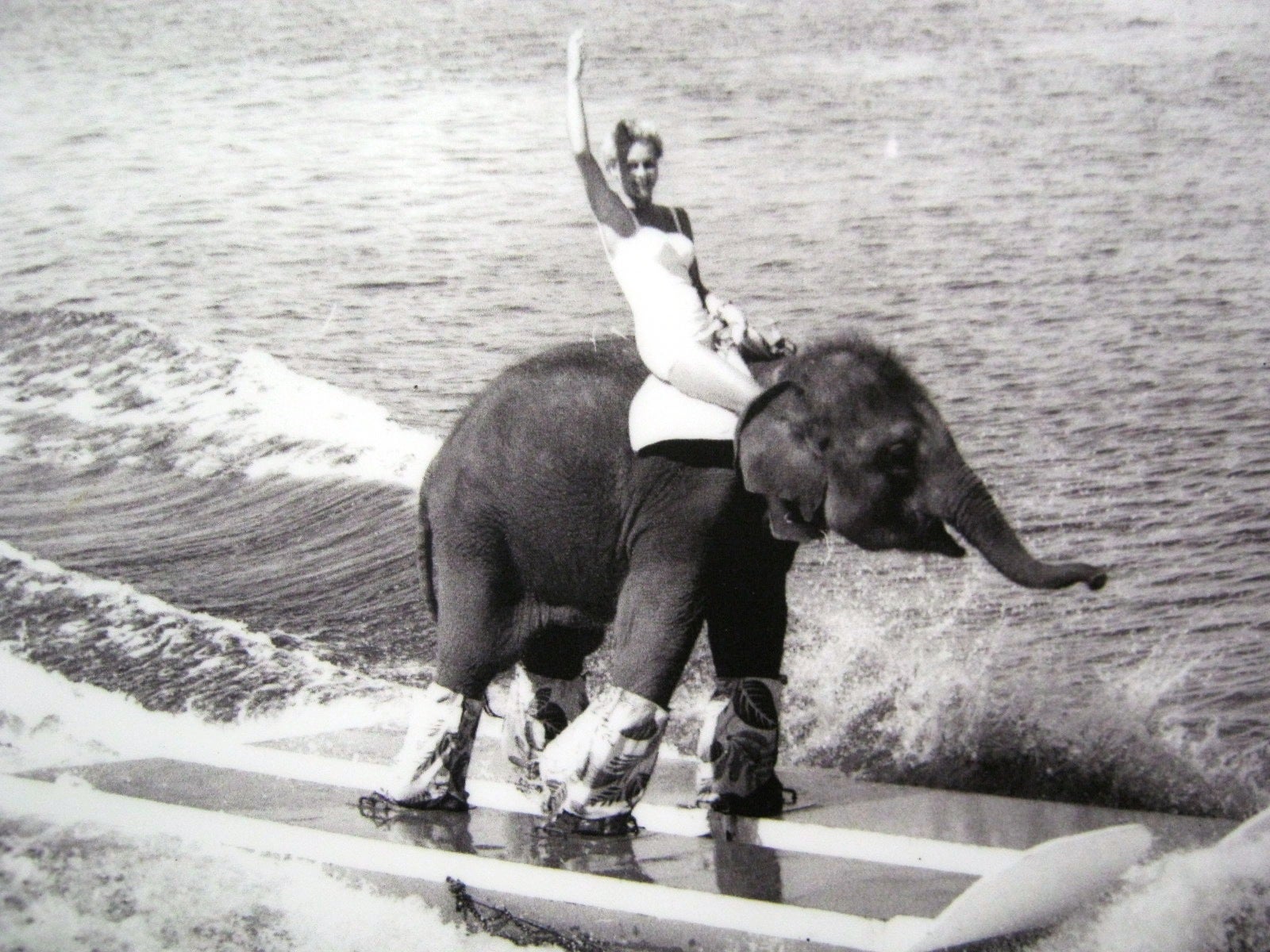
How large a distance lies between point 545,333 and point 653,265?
0.81 metres

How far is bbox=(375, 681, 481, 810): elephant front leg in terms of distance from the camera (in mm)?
2275

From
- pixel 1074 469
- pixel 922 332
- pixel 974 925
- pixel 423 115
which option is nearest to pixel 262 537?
pixel 423 115

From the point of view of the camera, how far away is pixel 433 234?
3012mm

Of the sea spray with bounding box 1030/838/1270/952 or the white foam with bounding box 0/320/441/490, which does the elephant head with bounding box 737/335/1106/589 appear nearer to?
the sea spray with bounding box 1030/838/1270/952

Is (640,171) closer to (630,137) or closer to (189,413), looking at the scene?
(630,137)

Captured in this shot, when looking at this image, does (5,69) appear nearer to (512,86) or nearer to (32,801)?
(512,86)

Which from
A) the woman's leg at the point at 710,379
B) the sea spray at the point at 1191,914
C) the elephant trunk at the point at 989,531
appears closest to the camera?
the elephant trunk at the point at 989,531

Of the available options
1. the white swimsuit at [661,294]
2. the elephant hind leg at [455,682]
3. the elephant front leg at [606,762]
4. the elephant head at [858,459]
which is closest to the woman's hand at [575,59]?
the white swimsuit at [661,294]

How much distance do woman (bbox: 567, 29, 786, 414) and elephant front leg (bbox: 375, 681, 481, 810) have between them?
573 millimetres

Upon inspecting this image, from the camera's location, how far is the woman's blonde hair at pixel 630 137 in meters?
2.18

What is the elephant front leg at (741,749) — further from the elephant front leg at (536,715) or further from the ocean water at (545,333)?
the ocean water at (545,333)

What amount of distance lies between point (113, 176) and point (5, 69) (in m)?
0.33

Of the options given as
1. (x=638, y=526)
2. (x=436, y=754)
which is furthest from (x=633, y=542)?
(x=436, y=754)

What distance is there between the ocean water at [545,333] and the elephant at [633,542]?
13.1 inches
